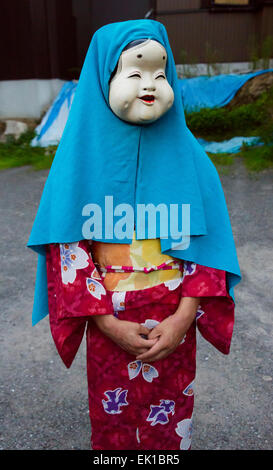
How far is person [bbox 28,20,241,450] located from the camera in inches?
48.6

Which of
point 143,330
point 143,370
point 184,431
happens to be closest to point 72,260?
point 143,330

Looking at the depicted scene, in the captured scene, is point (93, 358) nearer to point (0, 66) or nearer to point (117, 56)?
point (117, 56)

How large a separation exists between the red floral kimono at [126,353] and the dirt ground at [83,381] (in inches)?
22.8

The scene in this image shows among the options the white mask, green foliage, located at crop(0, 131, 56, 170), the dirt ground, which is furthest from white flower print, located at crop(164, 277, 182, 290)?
green foliage, located at crop(0, 131, 56, 170)

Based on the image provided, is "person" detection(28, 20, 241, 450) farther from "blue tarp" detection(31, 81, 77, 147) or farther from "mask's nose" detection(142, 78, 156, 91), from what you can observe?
"blue tarp" detection(31, 81, 77, 147)

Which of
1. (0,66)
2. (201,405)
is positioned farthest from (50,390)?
(0,66)

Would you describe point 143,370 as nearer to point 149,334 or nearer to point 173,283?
point 149,334

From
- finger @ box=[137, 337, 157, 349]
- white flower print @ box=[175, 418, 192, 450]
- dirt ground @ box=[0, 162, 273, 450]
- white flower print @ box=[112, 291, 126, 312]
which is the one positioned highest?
white flower print @ box=[112, 291, 126, 312]

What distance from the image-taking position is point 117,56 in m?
1.21

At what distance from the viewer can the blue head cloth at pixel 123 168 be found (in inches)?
49.8

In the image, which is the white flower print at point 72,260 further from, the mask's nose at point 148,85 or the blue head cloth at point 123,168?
the mask's nose at point 148,85

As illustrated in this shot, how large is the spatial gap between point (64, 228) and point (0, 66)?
380 inches

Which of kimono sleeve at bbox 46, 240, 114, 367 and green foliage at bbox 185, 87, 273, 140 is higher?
kimono sleeve at bbox 46, 240, 114, 367

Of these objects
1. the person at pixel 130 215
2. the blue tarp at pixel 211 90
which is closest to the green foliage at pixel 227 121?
the blue tarp at pixel 211 90
